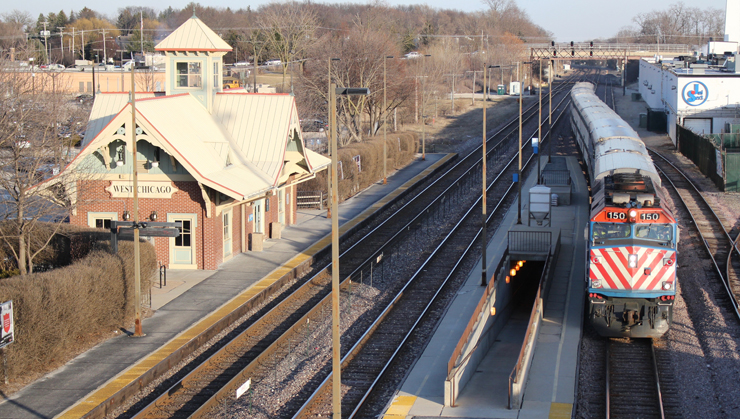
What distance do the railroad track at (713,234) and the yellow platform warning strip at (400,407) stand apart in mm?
11440

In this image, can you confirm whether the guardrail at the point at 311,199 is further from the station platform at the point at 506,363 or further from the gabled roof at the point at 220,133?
the station platform at the point at 506,363

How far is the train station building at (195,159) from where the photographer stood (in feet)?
89.2

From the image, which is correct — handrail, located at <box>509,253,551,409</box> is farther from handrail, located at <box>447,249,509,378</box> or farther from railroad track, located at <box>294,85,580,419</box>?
railroad track, located at <box>294,85,580,419</box>

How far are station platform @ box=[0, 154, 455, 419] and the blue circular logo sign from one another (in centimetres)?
3381

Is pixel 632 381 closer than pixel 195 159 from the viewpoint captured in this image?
Yes

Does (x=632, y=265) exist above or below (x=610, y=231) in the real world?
below

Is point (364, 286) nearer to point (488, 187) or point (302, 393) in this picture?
point (302, 393)

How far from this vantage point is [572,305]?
2522 cm

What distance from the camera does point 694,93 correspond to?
60.1 meters

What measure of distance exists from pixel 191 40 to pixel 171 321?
47.0ft

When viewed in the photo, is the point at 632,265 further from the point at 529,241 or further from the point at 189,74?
the point at 189,74

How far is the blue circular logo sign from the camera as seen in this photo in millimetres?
59719

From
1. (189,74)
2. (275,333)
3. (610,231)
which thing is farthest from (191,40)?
(610,231)

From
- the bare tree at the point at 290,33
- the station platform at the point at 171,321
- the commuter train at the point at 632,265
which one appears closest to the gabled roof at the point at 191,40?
the station platform at the point at 171,321
